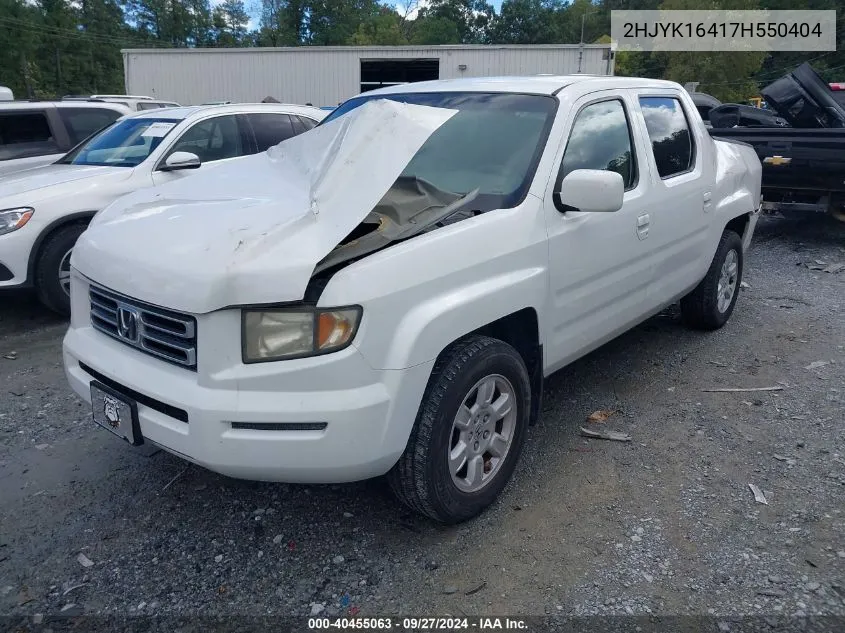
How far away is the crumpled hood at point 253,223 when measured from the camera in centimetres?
236

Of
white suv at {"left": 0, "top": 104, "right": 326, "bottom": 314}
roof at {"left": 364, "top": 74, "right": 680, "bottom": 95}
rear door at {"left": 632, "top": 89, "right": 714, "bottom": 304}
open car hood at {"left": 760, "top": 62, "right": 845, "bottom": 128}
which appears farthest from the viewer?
open car hood at {"left": 760, "top": 62, "right": 845, "bottom": 128}

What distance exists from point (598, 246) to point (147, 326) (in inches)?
84.6

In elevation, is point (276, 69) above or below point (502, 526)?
above

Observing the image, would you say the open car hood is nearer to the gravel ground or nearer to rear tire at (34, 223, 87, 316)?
the gravel ground

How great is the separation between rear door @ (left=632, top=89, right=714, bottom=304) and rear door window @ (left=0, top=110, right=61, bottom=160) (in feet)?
22.9

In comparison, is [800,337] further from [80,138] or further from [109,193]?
[80,138]

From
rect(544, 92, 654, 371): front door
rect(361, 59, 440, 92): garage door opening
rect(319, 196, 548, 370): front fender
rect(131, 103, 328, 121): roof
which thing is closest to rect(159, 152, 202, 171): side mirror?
rect(131, 103, 328, 121): roof

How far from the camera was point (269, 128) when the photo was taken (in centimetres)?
719

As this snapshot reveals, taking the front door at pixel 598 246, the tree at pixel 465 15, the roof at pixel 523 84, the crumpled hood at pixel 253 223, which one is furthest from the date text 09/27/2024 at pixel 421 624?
the tree at pixel 465 15

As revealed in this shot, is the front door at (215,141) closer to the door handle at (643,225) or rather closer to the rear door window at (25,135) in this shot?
the rear door window at (25,135)

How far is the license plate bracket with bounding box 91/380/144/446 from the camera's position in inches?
103

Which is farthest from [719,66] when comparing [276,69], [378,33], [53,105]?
[53,105]

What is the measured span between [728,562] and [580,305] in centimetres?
132

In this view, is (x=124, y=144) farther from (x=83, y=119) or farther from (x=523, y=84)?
(x=523, y=84)
